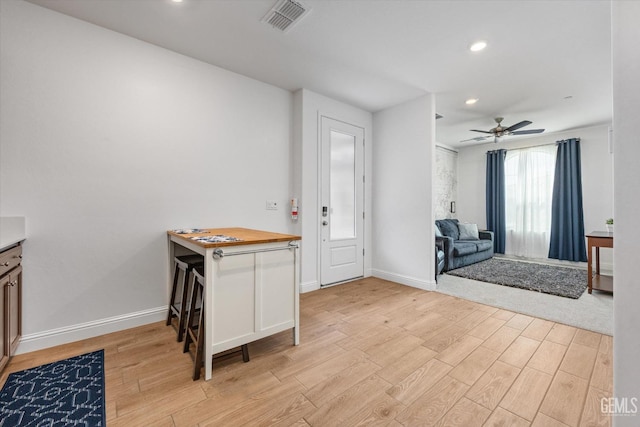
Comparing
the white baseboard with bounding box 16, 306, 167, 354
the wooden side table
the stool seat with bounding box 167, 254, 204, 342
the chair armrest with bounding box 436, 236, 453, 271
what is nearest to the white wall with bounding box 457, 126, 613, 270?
the wooden side table

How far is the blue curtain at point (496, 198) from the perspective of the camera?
251 inches

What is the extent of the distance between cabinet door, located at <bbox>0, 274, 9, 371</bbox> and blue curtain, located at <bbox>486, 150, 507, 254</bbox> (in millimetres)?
7823

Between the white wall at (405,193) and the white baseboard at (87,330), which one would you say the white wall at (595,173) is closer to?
the white wall at (405,193)

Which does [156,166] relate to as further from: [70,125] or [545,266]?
[545,266]

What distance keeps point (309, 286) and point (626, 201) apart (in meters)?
3.29

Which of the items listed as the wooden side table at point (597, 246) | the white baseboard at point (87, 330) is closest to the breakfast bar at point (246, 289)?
the white baseboard at point (87, 330)

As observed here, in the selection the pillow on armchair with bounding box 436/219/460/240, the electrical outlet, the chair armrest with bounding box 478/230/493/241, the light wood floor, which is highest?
the electrical outlet

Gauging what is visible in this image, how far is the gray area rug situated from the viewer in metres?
3.80

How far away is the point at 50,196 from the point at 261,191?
1.89 m

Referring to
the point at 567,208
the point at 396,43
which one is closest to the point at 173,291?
the point at 396,43

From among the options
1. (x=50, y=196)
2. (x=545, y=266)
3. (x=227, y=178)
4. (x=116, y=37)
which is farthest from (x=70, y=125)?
(x=545, y=266)

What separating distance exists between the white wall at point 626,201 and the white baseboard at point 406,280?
10.4ft

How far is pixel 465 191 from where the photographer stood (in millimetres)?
7168

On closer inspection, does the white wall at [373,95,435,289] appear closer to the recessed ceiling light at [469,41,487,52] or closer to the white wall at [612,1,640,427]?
the recessed ceiling light at [469,41,487,52]
